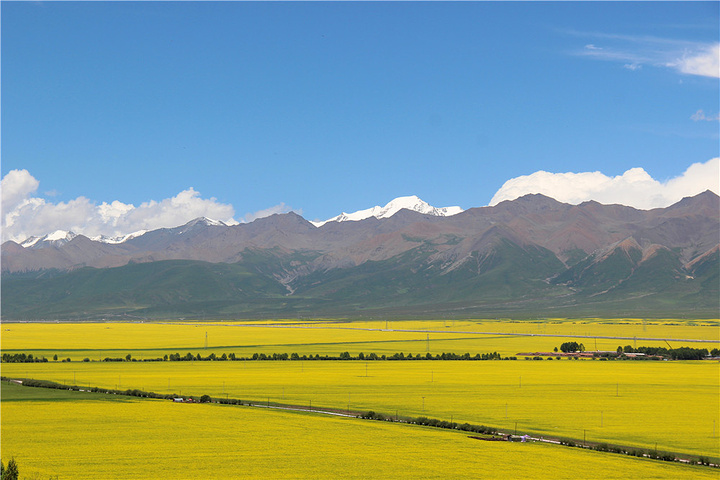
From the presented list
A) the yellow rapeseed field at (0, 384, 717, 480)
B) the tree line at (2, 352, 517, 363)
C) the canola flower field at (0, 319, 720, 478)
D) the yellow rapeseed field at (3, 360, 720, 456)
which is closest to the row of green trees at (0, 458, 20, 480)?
the yellow rapeseed field at (0, 384, 717, 480)

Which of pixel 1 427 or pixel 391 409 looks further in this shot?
pixel 391 409

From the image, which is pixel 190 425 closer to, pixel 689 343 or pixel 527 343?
pixel 527 343

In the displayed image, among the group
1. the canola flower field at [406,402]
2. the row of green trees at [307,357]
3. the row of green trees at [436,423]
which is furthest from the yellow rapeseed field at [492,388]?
the row of green trees at [307,357]

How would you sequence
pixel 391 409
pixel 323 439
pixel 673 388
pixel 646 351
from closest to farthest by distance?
pixel 323 439, pixel 391 409, pixel 673 388, pixel 646 351

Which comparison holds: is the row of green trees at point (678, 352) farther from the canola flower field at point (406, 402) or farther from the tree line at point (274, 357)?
the tree line at point (274, 357)

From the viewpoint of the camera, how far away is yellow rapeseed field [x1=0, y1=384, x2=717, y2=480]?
142 feet

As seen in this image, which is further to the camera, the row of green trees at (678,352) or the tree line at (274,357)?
the row of green trees at (678,352)

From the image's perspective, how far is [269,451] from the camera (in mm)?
49094

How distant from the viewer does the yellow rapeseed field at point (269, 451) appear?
43.3m

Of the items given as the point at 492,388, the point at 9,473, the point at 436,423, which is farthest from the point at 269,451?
the point at 492,388

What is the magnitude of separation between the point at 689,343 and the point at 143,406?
126179 mm

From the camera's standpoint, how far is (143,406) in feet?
A: 228

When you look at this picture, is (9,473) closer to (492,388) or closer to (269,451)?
(269,451)

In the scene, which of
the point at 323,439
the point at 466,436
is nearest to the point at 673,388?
the point at 466,436
